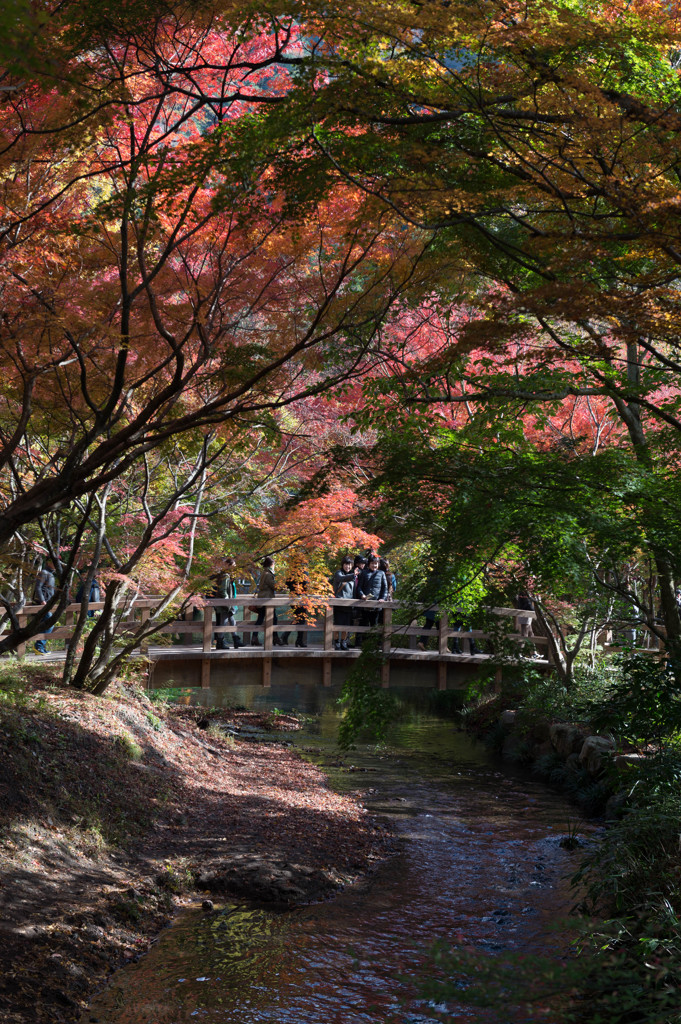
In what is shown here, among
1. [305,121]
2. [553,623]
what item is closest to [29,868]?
[305,121]

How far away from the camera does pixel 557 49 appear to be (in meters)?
4.02

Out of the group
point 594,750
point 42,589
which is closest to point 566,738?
point 594,750

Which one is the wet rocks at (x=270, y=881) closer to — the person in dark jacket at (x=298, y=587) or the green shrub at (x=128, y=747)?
the green shrub at (x=128, y=747)

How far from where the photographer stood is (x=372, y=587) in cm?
1470

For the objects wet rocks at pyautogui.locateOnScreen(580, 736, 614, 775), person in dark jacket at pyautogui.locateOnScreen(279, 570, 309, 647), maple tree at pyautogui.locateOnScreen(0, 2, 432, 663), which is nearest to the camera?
maple tree at pyautogui.locateOnScreen(0, 2, 432, 663)

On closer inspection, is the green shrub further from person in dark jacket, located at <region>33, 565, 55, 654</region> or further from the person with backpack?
the person with backpack

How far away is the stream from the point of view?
484 centimetres

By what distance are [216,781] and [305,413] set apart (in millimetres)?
5828

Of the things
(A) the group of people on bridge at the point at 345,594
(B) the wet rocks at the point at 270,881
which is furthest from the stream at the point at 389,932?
(A) the group of people on bridge at the point at 345,594

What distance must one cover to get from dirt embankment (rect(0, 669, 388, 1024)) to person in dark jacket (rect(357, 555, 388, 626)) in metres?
4.59

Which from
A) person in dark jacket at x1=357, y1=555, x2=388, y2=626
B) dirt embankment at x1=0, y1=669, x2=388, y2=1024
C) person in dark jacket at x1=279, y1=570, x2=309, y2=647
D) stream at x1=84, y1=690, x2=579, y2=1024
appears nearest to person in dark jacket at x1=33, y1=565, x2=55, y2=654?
dirt embankment at x1=0, y1=669, x2=388, y2=1024

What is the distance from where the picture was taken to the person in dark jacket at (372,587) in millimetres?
14641

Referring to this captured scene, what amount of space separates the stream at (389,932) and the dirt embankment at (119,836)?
24 centimetres

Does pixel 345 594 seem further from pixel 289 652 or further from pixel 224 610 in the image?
pixel 224 610
